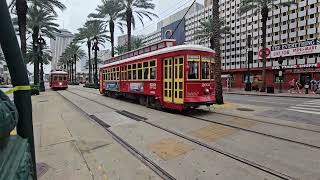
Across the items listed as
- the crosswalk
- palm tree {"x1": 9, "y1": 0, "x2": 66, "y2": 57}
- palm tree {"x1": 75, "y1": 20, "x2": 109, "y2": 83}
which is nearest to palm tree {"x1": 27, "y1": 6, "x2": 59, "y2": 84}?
palm tree {"x1": 9, "y1": 0, "x2": 66, "y2": 57}

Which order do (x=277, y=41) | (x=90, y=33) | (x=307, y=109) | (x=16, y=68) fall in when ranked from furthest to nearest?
(x=277, y=41) < (x=90, y=33) < (x=307, y=109) < (x=16, y=68)

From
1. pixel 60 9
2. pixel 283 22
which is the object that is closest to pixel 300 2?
pixel 283 22

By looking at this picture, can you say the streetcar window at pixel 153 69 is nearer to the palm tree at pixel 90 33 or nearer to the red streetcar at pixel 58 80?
the red streetcar at pixel 58 80

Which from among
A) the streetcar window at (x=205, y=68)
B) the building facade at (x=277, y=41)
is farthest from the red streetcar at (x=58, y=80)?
the streetcar window at (x=205, y=68)

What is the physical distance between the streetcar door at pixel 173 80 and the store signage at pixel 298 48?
3187 centimetres

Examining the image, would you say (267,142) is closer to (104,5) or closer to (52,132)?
(52,132)

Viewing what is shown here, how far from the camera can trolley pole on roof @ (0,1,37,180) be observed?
2.22 meters

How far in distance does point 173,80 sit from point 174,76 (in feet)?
0.64

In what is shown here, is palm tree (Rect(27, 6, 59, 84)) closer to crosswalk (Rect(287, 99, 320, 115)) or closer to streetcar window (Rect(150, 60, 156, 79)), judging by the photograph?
streetcar window (Rect(150, 60, 156, 79))

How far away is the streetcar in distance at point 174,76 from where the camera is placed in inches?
510

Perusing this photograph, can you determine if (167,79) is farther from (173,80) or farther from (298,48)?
(298,48)

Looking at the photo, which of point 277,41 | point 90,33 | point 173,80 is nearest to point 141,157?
point 173,80

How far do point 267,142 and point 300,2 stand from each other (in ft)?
214

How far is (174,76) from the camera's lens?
13586mm
